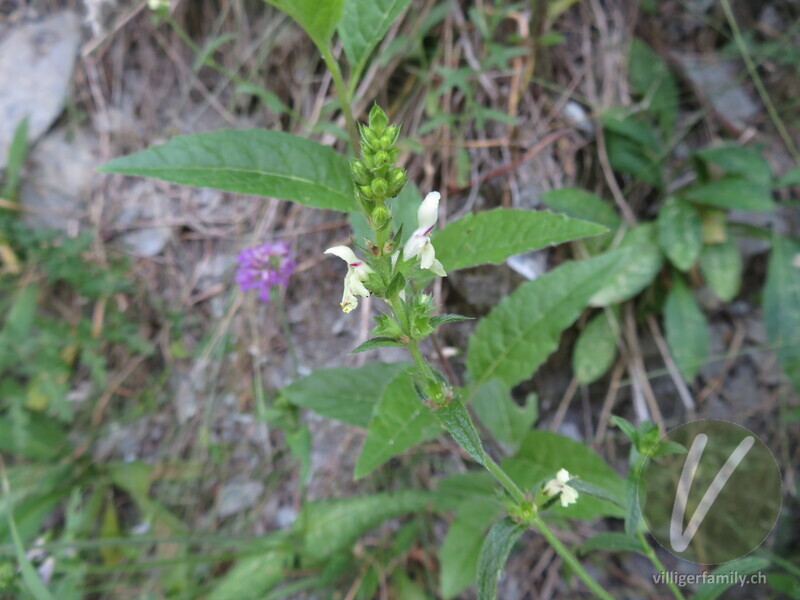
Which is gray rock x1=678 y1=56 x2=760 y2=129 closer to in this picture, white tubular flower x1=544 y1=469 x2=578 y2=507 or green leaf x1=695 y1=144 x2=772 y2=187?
green leaf x1=695 y1=144 x2=772 y2=187

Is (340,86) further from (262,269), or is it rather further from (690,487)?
(690,487)

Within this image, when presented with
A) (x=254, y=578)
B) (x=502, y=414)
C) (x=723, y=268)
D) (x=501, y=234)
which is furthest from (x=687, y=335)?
(x=254, y=578)

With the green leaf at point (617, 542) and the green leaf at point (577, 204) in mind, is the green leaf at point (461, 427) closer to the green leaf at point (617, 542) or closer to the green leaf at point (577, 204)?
the green leaf at point (617, 542)

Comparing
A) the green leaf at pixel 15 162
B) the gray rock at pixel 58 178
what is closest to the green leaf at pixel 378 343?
the gray rock at pixel 58 178

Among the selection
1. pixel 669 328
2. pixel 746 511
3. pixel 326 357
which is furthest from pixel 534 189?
pixel 746 511

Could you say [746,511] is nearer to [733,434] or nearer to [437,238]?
[733,434]

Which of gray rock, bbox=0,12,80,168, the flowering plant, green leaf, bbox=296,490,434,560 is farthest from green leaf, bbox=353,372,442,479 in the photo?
gray rock, bbox=0,12,80,168
